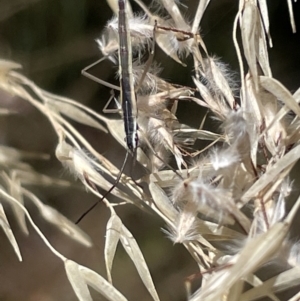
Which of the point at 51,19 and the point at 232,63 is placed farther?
the point at 51,19

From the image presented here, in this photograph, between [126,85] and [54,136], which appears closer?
[126,85]

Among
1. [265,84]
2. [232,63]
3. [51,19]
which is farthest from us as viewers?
[51,19]

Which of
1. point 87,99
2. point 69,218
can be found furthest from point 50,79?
point 69,218

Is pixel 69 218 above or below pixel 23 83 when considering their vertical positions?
below

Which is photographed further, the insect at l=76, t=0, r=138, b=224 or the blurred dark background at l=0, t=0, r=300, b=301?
the blurred dark background at l=0, t=0, r=300, b=301

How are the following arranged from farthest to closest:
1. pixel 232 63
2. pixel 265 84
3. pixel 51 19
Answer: pixel 51 19, pixel 232 63, pixel 265 84

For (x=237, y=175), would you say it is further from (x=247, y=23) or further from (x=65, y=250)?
(x=65, y=250)

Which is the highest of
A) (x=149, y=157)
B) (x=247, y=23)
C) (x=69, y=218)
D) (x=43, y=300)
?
(x=247, y=23)

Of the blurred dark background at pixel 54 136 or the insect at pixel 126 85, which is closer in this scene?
the insect at pixel 126 85
